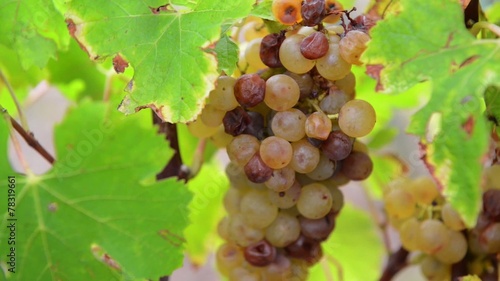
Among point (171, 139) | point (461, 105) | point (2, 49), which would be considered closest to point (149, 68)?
point (171, 139)

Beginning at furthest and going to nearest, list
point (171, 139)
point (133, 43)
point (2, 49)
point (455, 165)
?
1. point (2, 49)
2. point (171, 139)
3. point (133, 43)
4. point (455, 165)

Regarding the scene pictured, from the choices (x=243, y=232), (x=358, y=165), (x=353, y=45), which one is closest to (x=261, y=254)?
(x=243, y=232)

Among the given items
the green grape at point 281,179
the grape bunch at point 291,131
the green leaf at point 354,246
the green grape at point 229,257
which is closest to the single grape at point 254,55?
the grape bunch at point 291,131

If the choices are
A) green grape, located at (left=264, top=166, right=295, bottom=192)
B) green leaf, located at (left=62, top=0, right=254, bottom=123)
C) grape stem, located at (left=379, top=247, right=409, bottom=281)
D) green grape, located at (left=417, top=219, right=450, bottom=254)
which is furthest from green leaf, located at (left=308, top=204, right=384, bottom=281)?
green leaf, located at (left=62, top=0, right=254, bottom=123)

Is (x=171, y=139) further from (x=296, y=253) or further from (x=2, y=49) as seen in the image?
(x=2, y=49)

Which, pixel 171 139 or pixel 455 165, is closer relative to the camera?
pixel 455 165

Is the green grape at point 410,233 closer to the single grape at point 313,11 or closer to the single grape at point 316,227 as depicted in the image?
the single grape at point 316,227
